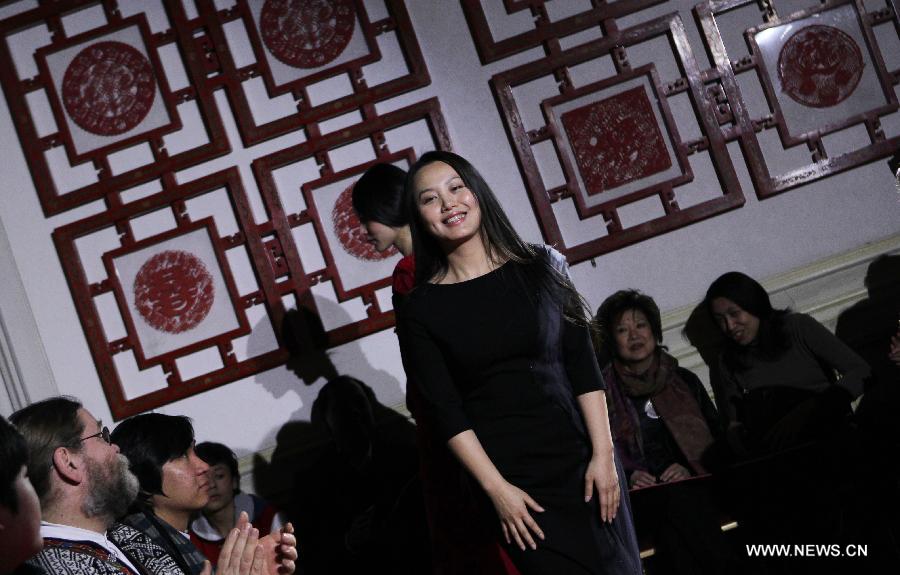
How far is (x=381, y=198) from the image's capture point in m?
2.55

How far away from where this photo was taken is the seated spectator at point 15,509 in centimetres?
104

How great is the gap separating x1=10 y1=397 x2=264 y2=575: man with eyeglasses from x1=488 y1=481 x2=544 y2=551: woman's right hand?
0.46 meters

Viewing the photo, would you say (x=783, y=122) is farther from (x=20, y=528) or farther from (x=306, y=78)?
(x=20, y=528)

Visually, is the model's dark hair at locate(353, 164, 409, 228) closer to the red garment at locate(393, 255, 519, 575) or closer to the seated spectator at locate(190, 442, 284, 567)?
the red garment at locate(393, 255, 519, 575)

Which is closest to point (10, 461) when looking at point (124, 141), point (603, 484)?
point (603, 484)

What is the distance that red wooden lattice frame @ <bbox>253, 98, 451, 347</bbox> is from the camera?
3.52 metres

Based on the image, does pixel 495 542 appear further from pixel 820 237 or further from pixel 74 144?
pixel 74 144

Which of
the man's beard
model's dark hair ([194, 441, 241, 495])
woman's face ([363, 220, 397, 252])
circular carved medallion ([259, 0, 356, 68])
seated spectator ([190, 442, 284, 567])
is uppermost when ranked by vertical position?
circular carved medallion ([259, 0, 356, 68])

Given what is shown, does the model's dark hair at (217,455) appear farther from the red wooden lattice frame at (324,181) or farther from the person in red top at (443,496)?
the person in red top at (443,496)

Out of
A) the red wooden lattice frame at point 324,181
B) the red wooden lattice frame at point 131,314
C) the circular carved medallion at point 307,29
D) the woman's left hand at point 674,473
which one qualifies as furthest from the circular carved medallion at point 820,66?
the red wooden lattice frame at point 131,314

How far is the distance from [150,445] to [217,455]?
2.69 feet

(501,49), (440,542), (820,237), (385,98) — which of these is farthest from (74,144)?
(820,237)

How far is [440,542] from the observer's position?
2.17m
